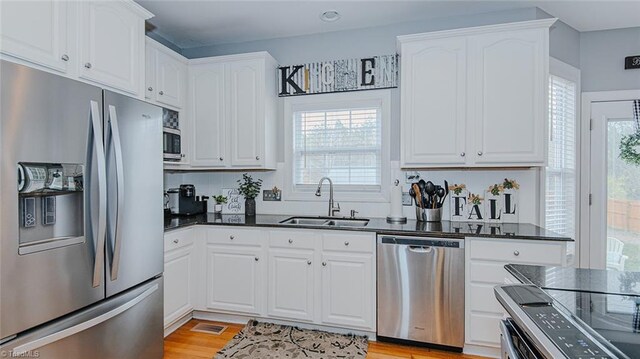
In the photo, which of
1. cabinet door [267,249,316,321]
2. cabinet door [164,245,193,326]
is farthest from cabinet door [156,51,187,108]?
cabinet door [267,249,316,321]

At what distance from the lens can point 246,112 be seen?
3043 millimetres

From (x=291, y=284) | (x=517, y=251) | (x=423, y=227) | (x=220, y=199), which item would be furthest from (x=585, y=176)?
(x=220, y=199)

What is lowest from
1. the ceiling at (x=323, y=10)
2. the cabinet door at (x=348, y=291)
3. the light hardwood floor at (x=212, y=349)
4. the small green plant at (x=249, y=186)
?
the light hardwood floor at (x=212, y=349)

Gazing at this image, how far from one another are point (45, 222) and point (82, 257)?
9.9 inches

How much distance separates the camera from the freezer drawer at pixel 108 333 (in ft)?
4.87

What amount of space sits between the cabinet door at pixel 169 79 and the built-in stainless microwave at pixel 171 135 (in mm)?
101

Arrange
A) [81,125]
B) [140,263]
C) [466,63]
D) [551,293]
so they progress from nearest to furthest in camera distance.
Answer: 1. [551,293]
2. [81,125]
3. [140,263]
4. [466,63]

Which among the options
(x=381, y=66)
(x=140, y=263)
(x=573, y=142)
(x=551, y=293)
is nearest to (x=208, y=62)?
(x=381, y=66)

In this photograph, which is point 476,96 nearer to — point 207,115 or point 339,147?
point 339,147

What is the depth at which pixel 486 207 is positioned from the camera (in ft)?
9.27

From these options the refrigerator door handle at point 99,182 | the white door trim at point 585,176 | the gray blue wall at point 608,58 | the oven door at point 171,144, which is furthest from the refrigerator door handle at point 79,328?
the gray blue wall at point 608,58

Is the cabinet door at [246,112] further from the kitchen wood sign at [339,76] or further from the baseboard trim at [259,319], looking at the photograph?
the baseboard trim at [259,319]

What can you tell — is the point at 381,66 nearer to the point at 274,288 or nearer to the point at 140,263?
the point at 274,288

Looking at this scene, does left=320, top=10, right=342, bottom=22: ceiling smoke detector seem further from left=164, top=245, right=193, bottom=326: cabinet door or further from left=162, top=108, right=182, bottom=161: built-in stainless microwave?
left=164, top=245, right=193, bottom=326: cabinet door
